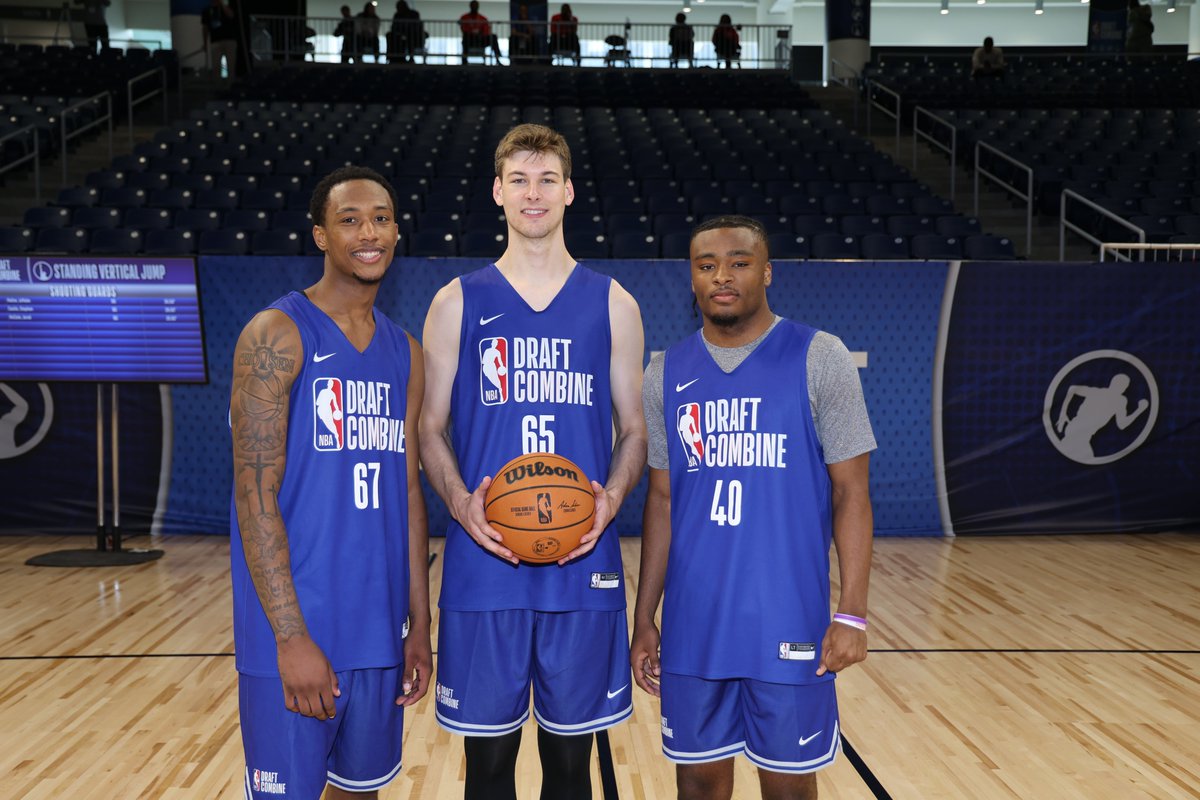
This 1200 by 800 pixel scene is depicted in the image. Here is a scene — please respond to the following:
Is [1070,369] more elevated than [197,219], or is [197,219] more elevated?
[197,219]

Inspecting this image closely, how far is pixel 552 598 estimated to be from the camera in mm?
2145

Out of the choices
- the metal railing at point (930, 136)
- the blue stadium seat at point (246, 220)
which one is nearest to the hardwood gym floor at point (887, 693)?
the blue stadium seat at point (246, 220)

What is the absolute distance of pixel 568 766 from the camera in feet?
6.97

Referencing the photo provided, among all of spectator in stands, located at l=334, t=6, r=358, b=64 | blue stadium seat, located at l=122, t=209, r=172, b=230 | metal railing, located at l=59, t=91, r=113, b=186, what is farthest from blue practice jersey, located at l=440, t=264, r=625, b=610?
spectator in stands, located at l=334, t=6, r=358, b=64

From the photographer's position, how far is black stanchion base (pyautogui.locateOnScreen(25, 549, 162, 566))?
5.58 metres

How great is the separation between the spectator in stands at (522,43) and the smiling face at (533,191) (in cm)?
1517

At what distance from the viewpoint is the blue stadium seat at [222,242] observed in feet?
23.9

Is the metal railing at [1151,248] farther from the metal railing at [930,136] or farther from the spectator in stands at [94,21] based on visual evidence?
the spectator in stands at [94,21]

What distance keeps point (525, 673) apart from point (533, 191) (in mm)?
1000

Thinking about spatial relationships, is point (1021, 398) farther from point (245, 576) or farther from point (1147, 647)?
point (245, 576)

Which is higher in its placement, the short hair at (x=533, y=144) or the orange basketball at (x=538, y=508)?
the short hair at (x=533, y=144)

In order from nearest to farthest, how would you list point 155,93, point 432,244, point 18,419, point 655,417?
point 655,417, point 18,419, point 432,244, point 155,93

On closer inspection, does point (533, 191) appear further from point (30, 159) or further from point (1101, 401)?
point (30, 159)

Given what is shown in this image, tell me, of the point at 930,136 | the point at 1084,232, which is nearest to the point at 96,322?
the point at 1084,232
